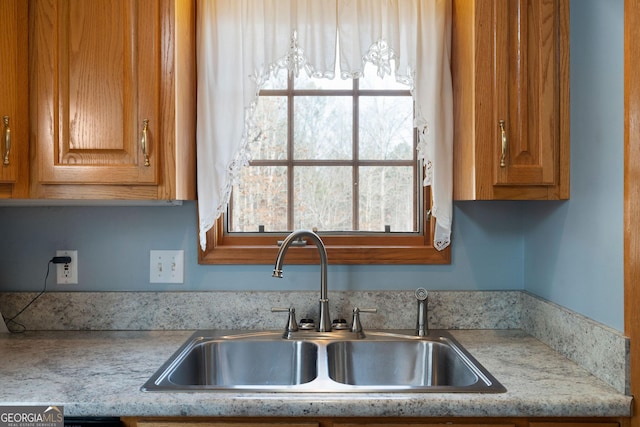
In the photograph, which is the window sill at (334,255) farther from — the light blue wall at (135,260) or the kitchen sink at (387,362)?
the kitchen sink at (387,362)

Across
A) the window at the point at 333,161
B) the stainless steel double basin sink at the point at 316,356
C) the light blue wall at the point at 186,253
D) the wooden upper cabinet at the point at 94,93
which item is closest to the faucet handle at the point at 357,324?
A: the stainless steel double basin sink at the point at 316,356

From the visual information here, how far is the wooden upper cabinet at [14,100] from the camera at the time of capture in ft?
4.60

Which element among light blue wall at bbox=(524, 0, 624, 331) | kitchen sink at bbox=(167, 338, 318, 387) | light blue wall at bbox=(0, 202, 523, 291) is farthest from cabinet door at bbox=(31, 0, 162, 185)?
light blue wall at bbox=(524, 0, 624, 331)

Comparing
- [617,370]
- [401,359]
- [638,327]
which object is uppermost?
[638,327]

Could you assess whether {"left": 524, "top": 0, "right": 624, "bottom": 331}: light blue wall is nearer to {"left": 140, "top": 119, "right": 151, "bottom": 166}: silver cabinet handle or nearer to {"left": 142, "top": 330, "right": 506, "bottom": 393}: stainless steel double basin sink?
{"left": 142, "top": 330, "right": 506, "bottom": 393}: stainless steel double basin sink

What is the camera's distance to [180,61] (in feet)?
5.08

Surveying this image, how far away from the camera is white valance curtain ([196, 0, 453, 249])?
1.64 meters

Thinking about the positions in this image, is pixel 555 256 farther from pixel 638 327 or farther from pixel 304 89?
pixel 304 89

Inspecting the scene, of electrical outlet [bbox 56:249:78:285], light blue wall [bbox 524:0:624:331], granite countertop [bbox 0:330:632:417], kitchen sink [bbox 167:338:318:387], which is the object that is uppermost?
light blue wall [bbox 524:0:624:331]

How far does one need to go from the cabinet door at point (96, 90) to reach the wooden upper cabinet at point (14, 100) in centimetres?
3

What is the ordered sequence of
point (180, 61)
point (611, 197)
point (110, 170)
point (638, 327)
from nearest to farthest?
point (638, 327) < point (611, 197) < point (110, 170) < point (180, 61)

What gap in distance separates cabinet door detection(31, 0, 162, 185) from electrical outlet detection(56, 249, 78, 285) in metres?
0.41

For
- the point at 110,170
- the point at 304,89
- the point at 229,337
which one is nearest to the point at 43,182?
the point at 110,170

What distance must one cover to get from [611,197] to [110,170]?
1362 millimetres
